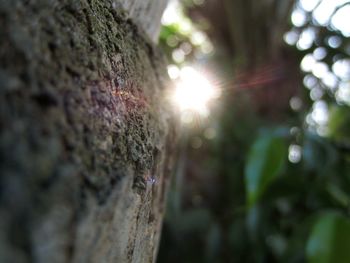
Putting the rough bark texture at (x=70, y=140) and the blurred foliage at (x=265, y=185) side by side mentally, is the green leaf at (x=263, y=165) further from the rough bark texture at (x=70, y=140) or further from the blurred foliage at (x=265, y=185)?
the rough bark texture at (x=70, y=140)

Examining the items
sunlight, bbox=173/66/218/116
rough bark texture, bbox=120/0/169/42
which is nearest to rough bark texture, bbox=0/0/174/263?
rough bark texture, bbox=120/0/169/42

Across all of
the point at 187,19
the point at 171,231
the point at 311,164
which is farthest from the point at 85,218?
the point at 187,19

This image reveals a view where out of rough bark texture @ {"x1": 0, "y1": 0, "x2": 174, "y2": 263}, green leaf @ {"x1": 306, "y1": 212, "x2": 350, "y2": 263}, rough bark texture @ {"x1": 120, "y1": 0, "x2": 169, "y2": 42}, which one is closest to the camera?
rough bark texture @ {"x1": 0, "y1": 0, "x2": 174, "y2": 263}

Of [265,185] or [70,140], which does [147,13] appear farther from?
[265,185]

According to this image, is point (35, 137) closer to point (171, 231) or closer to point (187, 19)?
point (171, 231)

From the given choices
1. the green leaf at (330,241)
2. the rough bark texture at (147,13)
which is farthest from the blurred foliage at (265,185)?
the rough bark texture at (147,13)

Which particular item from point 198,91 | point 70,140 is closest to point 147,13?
point 70,140

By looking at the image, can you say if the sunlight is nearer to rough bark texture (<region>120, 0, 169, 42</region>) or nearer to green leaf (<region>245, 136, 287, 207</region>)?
green leaf (<region>245, 136, 287, 207</region>)
